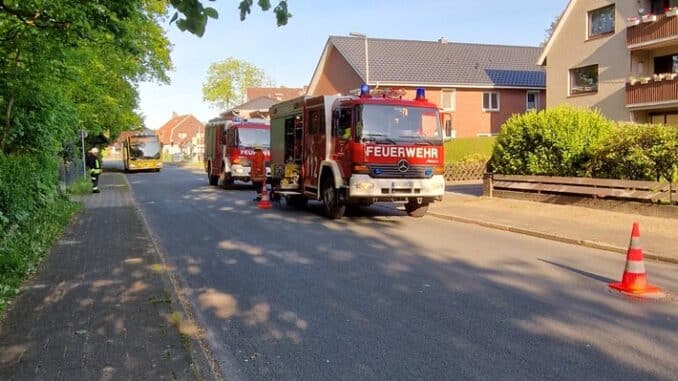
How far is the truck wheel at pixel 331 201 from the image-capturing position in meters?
13.7

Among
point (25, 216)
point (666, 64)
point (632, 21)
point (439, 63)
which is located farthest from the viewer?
point (439, 63)

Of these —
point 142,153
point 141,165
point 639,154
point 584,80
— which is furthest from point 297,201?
point 142,153

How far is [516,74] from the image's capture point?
42.8m

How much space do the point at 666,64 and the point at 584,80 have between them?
373cm

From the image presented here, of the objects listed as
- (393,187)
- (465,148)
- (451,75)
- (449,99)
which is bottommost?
(393,187)

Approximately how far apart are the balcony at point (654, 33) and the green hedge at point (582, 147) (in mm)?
12513

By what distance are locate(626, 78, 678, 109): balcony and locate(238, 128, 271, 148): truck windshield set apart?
1593 centimetres

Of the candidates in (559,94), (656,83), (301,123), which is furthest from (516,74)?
(301,123)

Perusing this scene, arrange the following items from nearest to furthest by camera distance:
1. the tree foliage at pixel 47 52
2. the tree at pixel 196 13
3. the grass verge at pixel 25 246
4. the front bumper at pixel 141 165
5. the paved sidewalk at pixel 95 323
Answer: the tree at pixel 196 13, the paved sidewalk at pixel 95 323, the grass verge at pixel 25 246, the tree foliage at pixel 47 52, the front bumper at pixel 141 165

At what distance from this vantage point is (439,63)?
41469 millimetres

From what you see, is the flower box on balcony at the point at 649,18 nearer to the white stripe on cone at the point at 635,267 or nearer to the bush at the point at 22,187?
the white stripe on cone at the point at 635,267

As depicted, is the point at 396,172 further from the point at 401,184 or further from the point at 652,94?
the point at 652,94

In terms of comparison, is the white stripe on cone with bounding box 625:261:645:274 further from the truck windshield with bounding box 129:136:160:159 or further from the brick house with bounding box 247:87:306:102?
the brick house with bounding box 247:87:306:102

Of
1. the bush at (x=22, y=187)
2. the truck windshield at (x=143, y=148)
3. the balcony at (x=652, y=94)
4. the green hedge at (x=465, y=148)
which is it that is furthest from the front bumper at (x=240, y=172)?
the truck windshield at (x=143, y=148)
